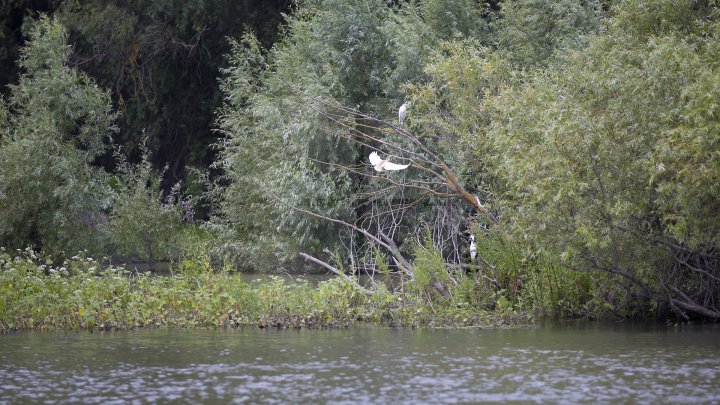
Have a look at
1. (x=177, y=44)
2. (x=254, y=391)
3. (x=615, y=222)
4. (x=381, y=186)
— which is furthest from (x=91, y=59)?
(x=254, y=391)

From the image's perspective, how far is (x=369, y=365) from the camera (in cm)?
1065

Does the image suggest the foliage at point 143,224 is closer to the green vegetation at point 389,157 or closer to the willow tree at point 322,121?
the green vegetation at point 389,157

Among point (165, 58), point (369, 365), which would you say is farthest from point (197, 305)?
point (165, 58)

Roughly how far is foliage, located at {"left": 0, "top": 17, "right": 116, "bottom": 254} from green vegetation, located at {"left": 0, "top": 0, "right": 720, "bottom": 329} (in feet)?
0.17

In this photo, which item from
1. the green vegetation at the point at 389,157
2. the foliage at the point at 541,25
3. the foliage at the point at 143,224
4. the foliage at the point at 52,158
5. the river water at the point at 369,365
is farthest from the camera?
the foliage at the point at 143,224

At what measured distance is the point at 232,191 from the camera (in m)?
24.8

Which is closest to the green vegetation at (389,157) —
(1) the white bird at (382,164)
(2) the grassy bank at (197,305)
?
(2) the grassy bank at (197,305)

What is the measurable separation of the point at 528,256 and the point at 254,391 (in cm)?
643

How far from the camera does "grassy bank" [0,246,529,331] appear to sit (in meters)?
13.8

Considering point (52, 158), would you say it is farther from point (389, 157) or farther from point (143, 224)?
point (389, 157)

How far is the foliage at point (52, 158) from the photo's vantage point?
2336 centimetres

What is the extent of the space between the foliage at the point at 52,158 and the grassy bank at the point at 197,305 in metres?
9.06

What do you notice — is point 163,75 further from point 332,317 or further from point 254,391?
point 254,391

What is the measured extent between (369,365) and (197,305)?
4.06 metres
